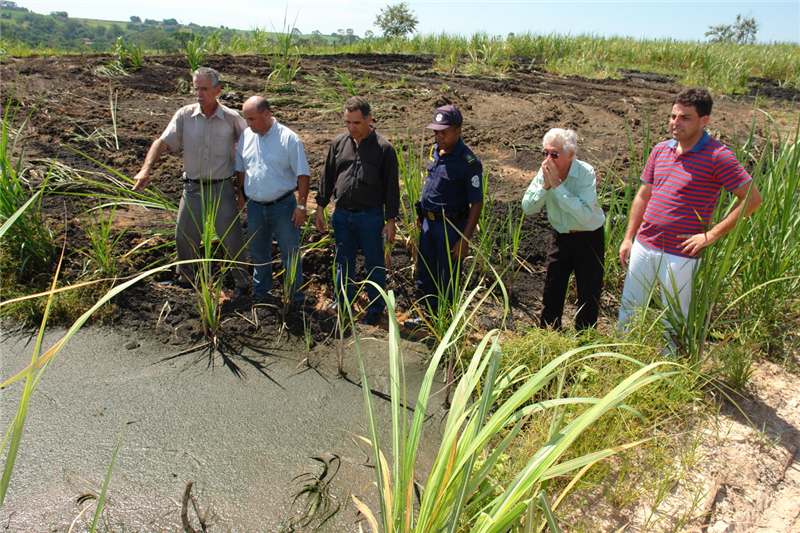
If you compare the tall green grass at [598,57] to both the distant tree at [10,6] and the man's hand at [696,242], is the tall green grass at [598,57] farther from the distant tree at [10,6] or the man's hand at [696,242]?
the distant tree at [10,6]

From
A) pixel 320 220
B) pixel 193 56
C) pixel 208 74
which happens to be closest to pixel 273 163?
pixel 320 220

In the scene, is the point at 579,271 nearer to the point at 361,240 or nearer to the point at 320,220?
the point at 361,240

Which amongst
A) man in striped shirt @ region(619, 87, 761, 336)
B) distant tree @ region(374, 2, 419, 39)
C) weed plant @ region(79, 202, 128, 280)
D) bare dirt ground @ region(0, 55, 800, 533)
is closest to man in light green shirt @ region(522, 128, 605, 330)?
man in striped shirt @ region(619, 87, 761, 336)

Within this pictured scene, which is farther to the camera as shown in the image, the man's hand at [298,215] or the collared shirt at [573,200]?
the man's hand at [298,215]

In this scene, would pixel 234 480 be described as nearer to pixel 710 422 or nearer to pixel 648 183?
pixel 710 422

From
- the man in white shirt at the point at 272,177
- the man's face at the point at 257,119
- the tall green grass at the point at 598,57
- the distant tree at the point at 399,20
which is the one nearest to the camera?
the man's face at the point at 257,119

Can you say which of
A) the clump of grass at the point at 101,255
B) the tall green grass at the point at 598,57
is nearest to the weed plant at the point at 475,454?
the clump of grass at the point at 101,255

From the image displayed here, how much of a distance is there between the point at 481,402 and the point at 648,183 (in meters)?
2.03

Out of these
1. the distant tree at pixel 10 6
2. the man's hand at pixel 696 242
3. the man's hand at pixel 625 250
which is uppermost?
the distant tree at pixel 10 6

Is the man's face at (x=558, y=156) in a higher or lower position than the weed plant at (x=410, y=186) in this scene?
higher

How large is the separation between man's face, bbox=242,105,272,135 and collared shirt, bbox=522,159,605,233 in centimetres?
181

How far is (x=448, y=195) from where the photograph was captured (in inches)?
140

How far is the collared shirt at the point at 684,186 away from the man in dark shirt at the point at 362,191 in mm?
1580

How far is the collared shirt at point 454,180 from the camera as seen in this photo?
347cm
